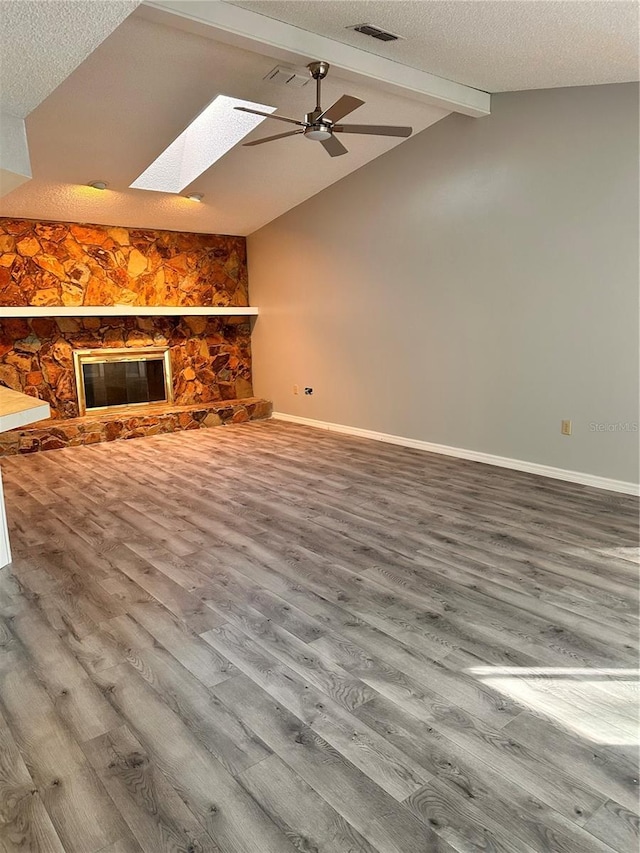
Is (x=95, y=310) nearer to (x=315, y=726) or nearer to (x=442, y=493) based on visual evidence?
(x=442, y=493)

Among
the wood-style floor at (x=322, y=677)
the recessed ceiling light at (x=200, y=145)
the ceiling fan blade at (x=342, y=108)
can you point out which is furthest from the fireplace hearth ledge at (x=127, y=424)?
the ceiling fan blade at (x=342, y=108)

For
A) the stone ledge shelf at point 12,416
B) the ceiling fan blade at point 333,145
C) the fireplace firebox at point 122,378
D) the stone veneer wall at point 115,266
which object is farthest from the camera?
the fireplace firebox at point 122,378

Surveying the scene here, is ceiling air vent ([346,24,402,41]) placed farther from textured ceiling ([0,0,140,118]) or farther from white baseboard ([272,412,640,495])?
white baseboard ([272,412,640,495])

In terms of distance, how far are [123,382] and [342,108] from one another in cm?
448

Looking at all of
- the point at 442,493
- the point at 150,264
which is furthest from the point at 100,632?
the point at 150,264

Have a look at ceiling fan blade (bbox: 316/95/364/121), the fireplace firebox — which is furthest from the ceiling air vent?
the fireplace firebox

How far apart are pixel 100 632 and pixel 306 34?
3.53 metres

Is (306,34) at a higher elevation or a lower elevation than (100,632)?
higher

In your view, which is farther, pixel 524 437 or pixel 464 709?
pixel 524 437

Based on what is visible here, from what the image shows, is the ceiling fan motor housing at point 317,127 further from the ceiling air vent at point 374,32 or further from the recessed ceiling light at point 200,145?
the recessed ceiling light at point 200,145

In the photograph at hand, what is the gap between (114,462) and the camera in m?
5.38

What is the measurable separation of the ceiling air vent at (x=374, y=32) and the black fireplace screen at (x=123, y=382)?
180 inches

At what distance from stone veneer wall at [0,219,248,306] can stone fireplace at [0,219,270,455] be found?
0.01 m

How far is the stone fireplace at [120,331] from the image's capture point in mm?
6152
